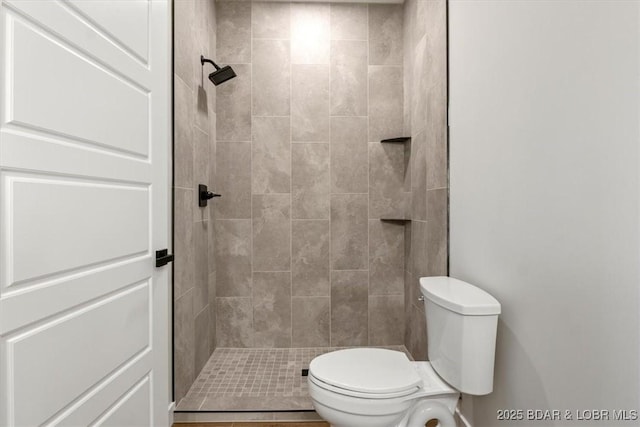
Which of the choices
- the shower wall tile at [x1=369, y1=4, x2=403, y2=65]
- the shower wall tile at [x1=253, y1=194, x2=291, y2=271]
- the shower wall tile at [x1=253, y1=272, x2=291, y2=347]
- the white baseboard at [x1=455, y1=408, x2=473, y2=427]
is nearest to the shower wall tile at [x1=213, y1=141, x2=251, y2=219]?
the shower wall tile at [x1=253, y1=194, x2=291, y2=271]

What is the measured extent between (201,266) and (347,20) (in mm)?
1976

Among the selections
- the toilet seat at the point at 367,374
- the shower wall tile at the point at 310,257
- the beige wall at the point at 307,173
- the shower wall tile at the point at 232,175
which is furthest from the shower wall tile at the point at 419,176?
the shower wall tile at the point at 232,175

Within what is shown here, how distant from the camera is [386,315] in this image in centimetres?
280

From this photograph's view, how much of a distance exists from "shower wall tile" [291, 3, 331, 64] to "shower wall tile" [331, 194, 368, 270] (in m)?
1.00

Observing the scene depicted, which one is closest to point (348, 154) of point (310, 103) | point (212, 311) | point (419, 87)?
point (310, 103)

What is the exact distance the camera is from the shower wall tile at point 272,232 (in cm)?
275

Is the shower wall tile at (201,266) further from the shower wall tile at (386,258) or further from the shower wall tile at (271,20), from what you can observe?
the shower wall tile at (271,20)

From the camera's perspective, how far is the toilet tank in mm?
1307

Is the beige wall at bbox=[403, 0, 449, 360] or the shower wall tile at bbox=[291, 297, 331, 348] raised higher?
the beige wall at bbox=[403, 0, 449, 360]

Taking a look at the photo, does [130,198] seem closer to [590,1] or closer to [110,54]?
[110,54]

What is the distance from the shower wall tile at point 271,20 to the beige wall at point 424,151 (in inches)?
32.9

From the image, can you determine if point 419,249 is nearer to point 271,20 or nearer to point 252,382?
point 252,382

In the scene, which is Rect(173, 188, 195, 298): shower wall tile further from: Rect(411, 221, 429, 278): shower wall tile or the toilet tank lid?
Rect(411, 221, 429, 278): shower wall tile

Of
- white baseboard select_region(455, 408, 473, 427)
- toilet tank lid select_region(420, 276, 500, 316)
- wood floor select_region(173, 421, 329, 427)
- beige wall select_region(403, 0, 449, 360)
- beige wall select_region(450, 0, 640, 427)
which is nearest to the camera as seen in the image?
beige wall select_region(450, 0, 640, 427)
